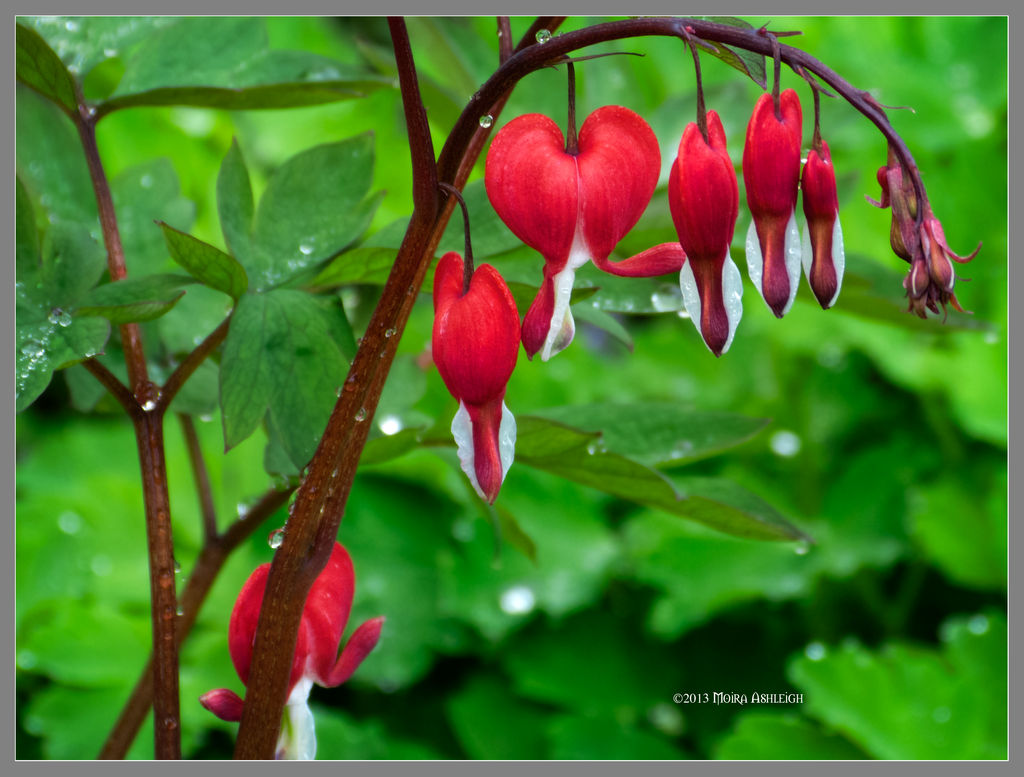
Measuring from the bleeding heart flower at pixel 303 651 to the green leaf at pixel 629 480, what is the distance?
164 millimetres

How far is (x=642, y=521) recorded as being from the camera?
1358 millimetres

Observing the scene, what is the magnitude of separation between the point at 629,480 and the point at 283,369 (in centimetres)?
25

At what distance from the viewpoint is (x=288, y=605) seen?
491 millimetres

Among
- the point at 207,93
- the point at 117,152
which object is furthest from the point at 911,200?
the point at 117,152

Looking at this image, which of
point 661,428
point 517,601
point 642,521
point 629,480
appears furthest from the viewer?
point 642,521

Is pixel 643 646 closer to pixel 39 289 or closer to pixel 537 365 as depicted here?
pixel 537 365

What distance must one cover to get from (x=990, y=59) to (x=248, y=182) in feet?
5.24

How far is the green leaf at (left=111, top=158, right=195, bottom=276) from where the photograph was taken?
80 cm

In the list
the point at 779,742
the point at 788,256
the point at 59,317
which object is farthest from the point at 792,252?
the point at 779,742

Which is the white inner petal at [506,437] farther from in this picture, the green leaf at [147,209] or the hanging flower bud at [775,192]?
the green leaf at [147,209]

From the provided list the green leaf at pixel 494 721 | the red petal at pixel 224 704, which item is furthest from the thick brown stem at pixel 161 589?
the green leaf at pixel 494 721

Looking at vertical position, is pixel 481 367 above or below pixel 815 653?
above

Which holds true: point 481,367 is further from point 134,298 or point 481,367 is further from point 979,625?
point 979,625

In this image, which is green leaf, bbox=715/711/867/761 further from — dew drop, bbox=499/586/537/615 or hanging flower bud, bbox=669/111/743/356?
hanging flower bud, bbox=669/111/743/356
